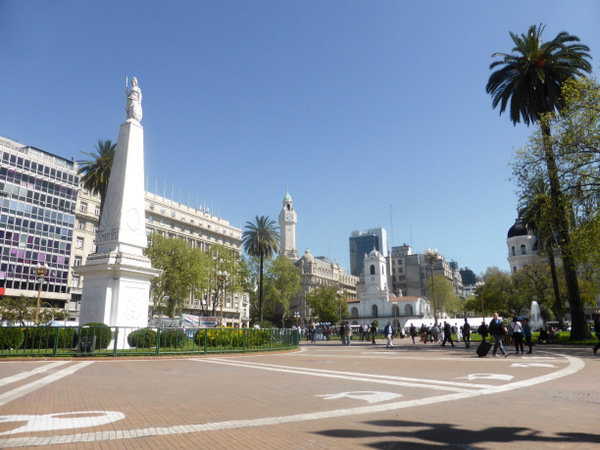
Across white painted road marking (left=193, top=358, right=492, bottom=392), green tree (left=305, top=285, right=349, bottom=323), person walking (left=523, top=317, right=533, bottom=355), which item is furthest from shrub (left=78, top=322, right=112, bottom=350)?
green tree (left=305, top=285, right=349, bottom=323)

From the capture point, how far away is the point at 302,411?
6.40 meters

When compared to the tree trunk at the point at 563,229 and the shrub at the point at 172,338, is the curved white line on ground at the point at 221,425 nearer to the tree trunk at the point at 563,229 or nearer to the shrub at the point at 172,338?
the shrub at the point at 172,338

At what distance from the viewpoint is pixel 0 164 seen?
5041 cm

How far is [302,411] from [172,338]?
13617mm

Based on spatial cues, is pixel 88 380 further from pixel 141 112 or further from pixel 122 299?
pixel 141 112

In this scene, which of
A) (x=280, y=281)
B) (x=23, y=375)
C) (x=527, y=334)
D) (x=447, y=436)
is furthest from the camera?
(x=280, y=281)

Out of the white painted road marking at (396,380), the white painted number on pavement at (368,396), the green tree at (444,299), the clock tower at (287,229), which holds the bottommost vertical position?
the white painted road marking at (396,380)

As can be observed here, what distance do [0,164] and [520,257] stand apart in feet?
304

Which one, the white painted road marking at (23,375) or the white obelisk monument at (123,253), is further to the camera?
the white obelisk monument at (123,253)

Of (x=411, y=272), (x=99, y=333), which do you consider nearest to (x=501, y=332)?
(x=99, y=333)

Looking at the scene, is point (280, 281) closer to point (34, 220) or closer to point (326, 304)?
point (326, 304)

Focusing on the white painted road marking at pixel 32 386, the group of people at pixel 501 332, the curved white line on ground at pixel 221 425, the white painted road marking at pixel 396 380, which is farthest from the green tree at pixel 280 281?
the curved white line on ground at pixel 221 425

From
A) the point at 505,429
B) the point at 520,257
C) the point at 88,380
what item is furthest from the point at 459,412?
the point at 520,257

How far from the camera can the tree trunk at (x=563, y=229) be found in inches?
924
